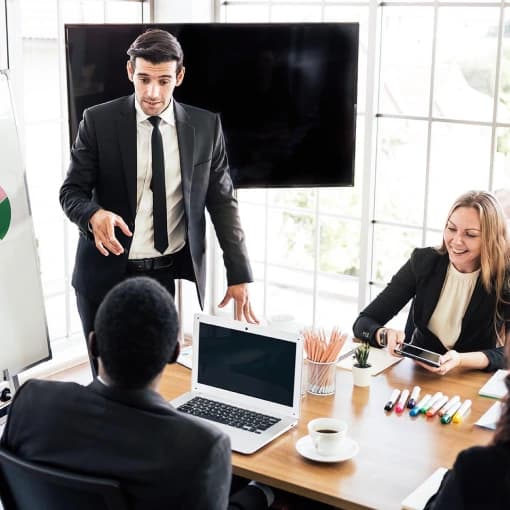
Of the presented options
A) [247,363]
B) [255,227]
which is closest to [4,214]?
[247,363]

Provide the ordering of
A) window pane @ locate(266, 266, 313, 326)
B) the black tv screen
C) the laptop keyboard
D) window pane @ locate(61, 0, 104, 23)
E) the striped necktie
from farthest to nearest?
window pane @ locate(266, 266, 313, 326) → window pane @ locate(61, 0, 104, 23) → the black tv screen → the striped necktie → the laptop keyboard

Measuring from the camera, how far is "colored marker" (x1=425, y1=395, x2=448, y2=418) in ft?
8.41

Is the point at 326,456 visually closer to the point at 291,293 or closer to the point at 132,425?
the point at 132,425

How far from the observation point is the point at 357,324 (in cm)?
328

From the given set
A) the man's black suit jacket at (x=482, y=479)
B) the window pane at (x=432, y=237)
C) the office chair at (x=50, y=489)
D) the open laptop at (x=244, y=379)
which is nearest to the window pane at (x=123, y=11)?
the window pane at (x=432, y=237)

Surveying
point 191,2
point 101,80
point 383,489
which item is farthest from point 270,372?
point 191,2

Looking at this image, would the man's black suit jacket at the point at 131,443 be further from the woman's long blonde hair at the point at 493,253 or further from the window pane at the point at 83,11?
the window pane at the point at 83,11

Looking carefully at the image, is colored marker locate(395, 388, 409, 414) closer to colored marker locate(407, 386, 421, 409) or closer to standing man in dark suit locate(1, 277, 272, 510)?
colored marker locate(407, 386, 421, 409)

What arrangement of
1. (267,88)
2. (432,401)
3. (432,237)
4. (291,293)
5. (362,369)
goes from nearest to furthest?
(432,401)
(362,369)
(267,88)
(432,237)
(291,293)

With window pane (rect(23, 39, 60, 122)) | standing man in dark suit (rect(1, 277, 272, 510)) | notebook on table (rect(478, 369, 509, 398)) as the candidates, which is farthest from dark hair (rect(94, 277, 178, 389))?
window pane (rect(23, 39, 60, 122))

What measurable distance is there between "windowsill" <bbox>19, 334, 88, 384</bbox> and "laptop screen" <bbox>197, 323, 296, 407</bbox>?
2.09 m

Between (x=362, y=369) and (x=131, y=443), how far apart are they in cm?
115

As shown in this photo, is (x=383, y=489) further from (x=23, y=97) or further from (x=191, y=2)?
(x=191, y=2)

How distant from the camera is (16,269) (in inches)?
125
